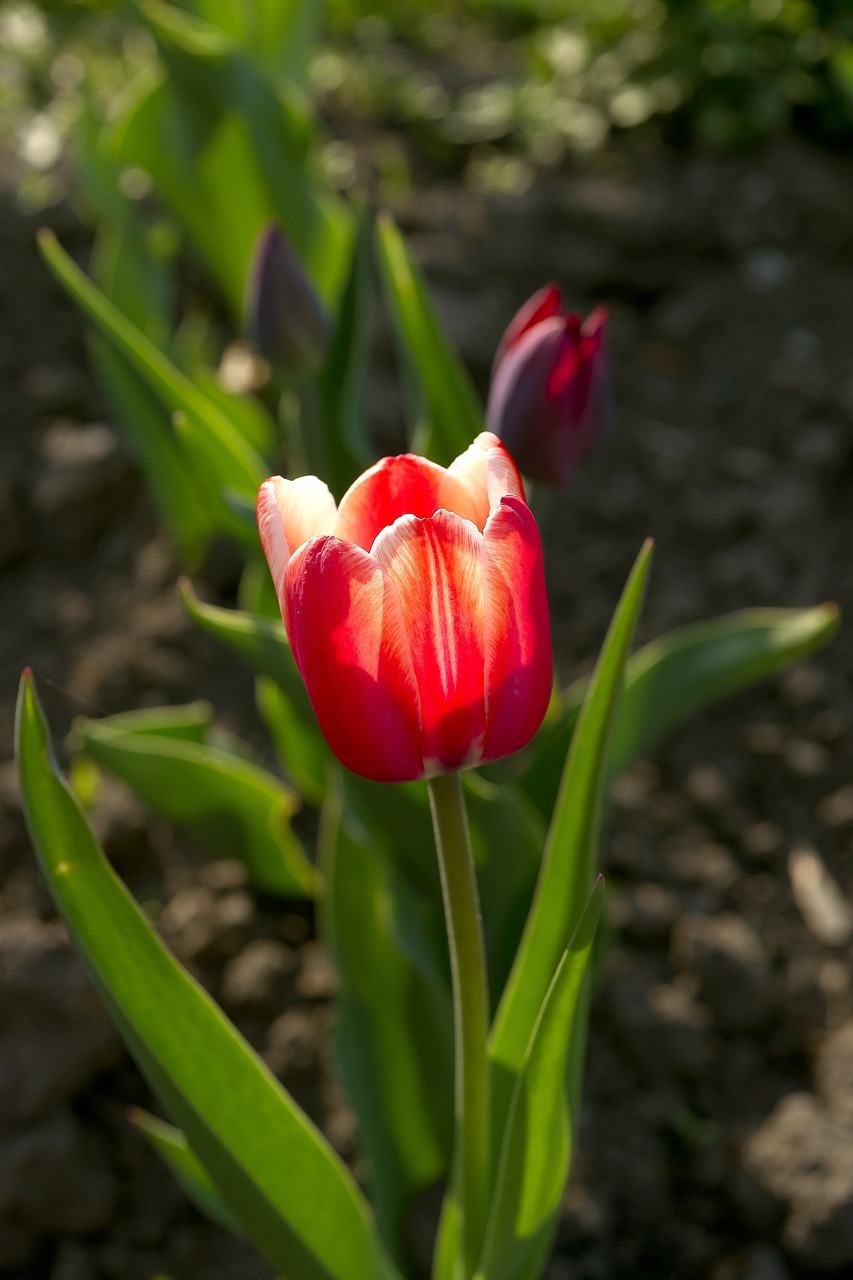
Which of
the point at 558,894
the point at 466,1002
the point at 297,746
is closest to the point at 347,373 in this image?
the point at 297,746

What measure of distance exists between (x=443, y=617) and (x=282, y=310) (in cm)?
80

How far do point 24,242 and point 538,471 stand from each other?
1722 mm

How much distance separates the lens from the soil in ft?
4.33

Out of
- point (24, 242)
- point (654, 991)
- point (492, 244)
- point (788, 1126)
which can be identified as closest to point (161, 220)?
point (24, 242)

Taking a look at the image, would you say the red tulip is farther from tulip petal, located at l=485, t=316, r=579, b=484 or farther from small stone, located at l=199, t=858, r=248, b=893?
small stone, located at l=199, t=858, r=248, b=893

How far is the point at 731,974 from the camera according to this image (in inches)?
58.8

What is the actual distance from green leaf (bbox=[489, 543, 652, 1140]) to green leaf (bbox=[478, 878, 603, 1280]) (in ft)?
0.21

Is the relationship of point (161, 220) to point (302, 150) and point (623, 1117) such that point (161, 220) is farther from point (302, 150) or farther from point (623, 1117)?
point (623, 1117)

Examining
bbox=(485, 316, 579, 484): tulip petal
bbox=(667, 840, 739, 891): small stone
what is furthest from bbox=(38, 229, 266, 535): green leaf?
bbox=(667, 840, 739, 891): small stone

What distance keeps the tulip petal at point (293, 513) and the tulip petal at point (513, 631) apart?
9 cm

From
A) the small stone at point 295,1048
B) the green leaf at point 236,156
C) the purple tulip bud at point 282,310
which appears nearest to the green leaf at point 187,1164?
the small stone at point 295,1048

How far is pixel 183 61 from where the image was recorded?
1.76m

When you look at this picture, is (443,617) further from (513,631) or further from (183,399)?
(183,399)

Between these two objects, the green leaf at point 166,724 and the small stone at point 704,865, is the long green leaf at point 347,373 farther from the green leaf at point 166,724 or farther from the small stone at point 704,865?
the small stone at point 704,865
